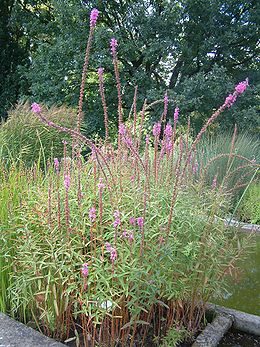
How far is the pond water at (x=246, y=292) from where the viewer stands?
81.4 inches

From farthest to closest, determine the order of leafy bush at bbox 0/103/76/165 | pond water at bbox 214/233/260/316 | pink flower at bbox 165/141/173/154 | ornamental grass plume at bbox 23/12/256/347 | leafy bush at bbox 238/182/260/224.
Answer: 1. leafy bush at bbox 0/103/76/165
2. leafy bush at bbox 238/182/260/224
3. pond water at bbox 214/233/260/316
4. pink flower at bbox 165/141/173/154
5. ornamental grass plume at bbox 23/12/256/347

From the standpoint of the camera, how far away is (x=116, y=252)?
124 cm

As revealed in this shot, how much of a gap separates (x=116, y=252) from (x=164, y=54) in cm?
780

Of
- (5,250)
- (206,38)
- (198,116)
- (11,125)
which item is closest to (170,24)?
(206,38)

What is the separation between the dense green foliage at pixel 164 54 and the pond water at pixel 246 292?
5.56 metres

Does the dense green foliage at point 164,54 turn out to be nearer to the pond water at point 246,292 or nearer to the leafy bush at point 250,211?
the leafy bush at point 250,211

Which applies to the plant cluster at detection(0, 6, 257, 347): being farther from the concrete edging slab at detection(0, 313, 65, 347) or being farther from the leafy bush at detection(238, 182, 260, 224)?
the leafy bush at detection(238, 182, 260, 224)

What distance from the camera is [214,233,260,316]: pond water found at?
2066mm

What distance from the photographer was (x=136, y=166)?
5.19 ft

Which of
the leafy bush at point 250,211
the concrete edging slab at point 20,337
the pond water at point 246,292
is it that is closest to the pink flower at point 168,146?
the pond water at point 246,292

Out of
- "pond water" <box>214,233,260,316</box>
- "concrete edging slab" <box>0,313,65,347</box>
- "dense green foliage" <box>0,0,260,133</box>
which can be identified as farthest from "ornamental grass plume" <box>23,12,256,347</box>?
"dense green foliage" <box>0,0,260,133</box>

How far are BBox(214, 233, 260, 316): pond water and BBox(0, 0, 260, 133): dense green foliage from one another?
5.56 m

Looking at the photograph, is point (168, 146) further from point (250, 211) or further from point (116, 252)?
point (250, 211)

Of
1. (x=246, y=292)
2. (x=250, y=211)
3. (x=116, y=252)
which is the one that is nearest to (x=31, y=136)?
(x=250, y=211)
